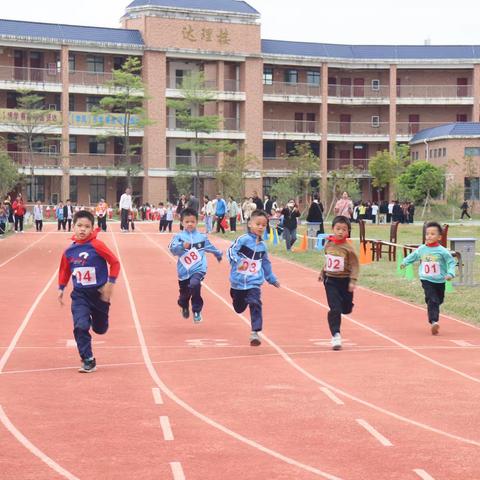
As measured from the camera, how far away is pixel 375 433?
805 cm

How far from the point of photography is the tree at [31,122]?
67938mm

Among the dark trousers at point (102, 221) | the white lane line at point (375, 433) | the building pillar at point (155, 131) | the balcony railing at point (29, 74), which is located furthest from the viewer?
the building pillar at point (155, 131)

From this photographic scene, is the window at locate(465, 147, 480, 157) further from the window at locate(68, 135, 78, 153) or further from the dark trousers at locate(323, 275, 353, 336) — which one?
the dark trousers at locate(323, 275, 353, 336)

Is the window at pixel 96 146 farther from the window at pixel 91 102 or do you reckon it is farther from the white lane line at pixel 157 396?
the white lane line at pixel 157 396

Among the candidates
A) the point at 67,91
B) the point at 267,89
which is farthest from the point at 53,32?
the point at 267,89

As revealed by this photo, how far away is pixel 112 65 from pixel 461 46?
2553 cm

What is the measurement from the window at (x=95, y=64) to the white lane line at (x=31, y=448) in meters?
65.8

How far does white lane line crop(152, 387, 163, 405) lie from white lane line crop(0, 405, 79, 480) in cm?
130

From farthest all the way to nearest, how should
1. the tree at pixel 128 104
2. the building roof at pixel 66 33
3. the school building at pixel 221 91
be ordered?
1. the school building at pixel 221 91
2. the building roof at pixel 66 33
3. the tree at pixel 128 104

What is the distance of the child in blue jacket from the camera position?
→ 1422 cm

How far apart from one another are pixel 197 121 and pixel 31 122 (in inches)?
412

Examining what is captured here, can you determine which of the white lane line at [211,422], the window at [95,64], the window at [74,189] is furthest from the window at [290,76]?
the white lane line at [211,422]

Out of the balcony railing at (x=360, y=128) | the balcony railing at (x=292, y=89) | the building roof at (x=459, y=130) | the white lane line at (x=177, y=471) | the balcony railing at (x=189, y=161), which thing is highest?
the balcony railing at (x=292, y=89)

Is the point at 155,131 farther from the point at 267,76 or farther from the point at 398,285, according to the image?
the point at 398,285
